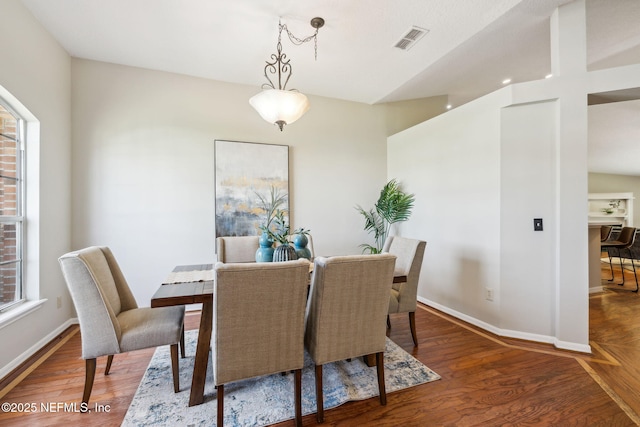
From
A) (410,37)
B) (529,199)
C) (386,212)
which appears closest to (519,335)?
(529,199)

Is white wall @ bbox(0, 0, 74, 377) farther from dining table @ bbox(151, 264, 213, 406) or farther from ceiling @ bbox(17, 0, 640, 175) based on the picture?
dining table @ bbox(151, 264, 213, 406)

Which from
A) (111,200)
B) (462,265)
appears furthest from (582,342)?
(111,200)

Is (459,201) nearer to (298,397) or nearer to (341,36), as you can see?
(341,36)

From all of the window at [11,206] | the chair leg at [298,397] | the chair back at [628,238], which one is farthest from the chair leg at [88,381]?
the chair back at [628,238]

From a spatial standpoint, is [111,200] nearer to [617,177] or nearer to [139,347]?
[139,347]

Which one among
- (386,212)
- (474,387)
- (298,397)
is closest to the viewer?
(298,397)

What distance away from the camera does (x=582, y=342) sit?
2346mm

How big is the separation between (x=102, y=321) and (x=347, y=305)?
1488 mm

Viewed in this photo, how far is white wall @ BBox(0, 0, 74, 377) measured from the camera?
2.05m

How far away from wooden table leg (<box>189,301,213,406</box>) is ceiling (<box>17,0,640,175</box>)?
246 cm

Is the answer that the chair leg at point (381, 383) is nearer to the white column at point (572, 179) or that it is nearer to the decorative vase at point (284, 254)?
the decorative vase at point (284, 254)

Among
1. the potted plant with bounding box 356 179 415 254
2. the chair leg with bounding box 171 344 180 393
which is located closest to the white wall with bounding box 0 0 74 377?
the chair leg with bounding box 171 344 180 393

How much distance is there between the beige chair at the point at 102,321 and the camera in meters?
1.58

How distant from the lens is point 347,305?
1.56 metres
